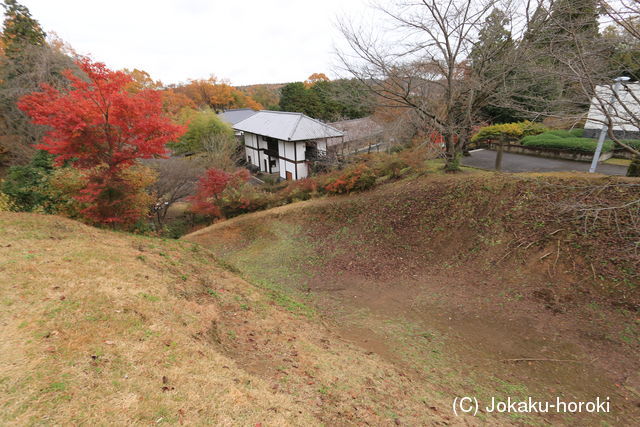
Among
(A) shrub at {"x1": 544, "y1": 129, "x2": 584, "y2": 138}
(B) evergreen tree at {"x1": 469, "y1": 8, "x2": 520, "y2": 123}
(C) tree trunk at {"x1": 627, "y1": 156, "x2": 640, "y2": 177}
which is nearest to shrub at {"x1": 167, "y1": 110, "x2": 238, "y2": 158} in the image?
(B) evergreen tree at {"x1": 469, "y1": 8, "x2": 520, "y2": 123}

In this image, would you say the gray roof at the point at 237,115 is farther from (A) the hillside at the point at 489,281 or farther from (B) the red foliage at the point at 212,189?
(A) the hillside at the point at 489,281

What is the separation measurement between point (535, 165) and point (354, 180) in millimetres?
9142

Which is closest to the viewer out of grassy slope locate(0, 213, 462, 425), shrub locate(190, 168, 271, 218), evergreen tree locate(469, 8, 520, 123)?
grassy slope locate(0, 213, 462, 425)

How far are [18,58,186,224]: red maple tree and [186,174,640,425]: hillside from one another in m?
4.55

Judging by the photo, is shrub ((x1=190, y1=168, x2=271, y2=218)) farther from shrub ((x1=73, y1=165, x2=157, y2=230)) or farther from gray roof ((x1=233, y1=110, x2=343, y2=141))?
gray roof ((x1=233, y1=110, x2=343, y2=141))

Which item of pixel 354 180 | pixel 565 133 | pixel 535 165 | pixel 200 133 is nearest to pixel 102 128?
pixel 354 180

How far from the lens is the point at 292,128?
25.5m

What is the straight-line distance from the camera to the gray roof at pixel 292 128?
25.0 metres

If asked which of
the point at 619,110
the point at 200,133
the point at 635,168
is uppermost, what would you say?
the point at 619,110

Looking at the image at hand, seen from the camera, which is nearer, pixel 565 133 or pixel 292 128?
pixel 565 133

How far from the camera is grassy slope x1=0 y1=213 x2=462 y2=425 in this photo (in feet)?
10.3

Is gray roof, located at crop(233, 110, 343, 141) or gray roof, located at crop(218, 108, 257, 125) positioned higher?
gray roof, located at crop(218, 108, 257, 125)

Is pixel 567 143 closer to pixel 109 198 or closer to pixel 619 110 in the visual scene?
pixel 619 110

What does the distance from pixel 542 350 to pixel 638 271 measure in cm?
363
